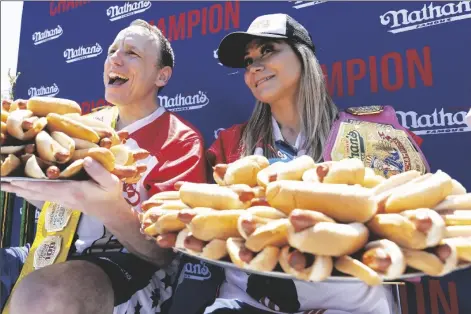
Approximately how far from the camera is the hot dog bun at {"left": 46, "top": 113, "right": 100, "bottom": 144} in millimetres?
964

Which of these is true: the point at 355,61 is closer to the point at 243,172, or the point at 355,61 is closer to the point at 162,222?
→ the point at 243,172

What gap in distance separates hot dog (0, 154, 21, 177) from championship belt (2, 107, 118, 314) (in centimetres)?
52

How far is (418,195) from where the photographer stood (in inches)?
27.2

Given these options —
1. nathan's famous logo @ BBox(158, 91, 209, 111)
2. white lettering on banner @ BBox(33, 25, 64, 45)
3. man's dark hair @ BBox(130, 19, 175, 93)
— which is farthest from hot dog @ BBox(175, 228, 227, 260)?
white lettering on banner @ BBox(33, 25, 64, 45)

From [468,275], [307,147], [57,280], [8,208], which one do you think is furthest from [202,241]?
[8,208]

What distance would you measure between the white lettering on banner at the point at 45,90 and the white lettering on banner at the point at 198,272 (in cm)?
187

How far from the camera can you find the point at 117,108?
1706 mm

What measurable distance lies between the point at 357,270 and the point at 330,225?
84 millimetres

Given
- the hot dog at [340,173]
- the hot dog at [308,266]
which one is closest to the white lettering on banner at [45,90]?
the hot dog at [340,173]

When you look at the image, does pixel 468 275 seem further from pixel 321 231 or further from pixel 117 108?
pixel 117 108

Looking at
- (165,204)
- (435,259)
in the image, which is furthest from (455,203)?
(165,204)

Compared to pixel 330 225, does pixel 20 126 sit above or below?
above

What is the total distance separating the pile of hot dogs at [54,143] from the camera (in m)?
0.85

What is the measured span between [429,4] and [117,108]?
1595 millimetres
